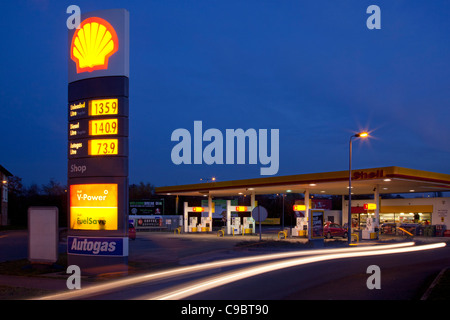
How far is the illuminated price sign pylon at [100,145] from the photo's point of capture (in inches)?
716

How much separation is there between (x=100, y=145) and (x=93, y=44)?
430cm

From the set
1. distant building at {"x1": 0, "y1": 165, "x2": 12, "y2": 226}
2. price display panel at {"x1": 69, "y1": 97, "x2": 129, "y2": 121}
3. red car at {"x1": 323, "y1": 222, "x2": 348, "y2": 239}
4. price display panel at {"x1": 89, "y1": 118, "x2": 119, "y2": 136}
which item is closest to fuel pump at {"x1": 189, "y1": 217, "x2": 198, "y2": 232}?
red car at {"x1": 323, "y1": 222, "x2": 348, "y2": 239}

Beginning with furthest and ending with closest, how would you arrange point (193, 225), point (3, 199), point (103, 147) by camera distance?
point (3, 199), point (193, 225), point (103, 147)

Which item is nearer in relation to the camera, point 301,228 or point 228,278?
point 228,278

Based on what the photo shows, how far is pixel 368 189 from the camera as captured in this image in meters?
49.2

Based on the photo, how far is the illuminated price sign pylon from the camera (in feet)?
59.7

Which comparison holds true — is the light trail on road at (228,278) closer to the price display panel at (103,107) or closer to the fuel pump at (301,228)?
the price display panel at (103,107)

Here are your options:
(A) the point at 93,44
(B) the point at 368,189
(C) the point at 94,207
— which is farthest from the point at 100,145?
(B) the point at 368,189

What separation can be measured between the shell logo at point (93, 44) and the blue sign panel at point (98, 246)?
23.3ft

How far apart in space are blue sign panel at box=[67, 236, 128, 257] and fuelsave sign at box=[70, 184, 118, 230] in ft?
1.58

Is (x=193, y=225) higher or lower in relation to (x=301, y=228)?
lower

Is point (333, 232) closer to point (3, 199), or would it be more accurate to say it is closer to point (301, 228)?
point (301, 228)

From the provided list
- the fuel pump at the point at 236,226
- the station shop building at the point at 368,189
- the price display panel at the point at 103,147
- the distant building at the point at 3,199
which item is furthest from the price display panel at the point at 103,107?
the distant building at the point at 3,199
